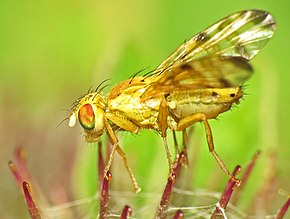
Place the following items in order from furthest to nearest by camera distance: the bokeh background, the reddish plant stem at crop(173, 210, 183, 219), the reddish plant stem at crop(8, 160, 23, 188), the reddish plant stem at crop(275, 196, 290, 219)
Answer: the bokeh background → the reddish plant stem at crop(8, 160, 23, 188) → the reddish plant stem at crop(275, 196, 290, 219) → the reddish plant stem at crop(173, 210, 183, 219)

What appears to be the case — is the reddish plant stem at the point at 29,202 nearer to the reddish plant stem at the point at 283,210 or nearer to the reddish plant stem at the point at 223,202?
the reddish plant stem at the point at 223,202

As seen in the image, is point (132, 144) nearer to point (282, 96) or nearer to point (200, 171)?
point (200, 171)

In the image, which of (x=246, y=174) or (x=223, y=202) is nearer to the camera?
(x=223, y=202)

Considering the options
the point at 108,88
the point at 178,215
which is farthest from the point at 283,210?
the point at 108,88

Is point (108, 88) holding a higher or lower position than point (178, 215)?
higher

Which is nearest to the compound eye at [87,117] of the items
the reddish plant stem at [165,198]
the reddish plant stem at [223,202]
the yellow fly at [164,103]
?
the yellow fly at [164,103]

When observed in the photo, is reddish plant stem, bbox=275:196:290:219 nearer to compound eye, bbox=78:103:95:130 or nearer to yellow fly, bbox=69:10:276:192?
yellow fly, bbox=69:10:276:192

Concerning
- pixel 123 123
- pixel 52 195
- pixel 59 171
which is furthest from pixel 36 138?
pixel 123 123

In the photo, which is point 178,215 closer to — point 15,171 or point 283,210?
point 283,210

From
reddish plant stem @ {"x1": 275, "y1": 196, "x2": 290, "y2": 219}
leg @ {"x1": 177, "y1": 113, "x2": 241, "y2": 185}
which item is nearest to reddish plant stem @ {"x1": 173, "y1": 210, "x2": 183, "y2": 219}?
leg @ {"x1": 177, "y1": 113, "x2": 241, "y2": 185}
